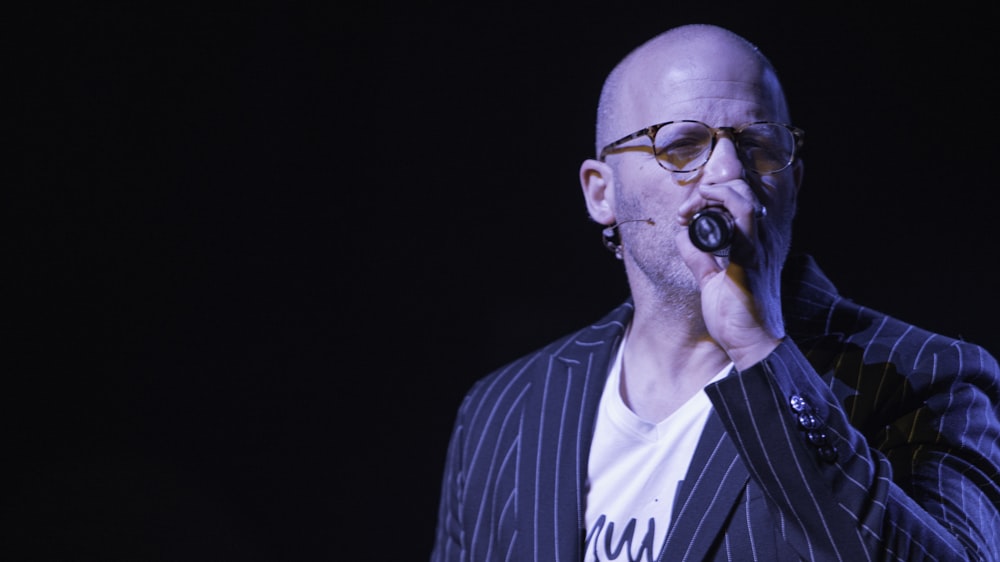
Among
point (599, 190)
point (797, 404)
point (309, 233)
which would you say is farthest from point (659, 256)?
point (309, 233)

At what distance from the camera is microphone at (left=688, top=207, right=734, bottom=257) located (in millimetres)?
1184

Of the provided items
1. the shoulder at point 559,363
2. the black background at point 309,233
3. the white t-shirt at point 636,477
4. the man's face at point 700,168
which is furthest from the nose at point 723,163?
the black background at point 309,233

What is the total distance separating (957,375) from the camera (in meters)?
1.45

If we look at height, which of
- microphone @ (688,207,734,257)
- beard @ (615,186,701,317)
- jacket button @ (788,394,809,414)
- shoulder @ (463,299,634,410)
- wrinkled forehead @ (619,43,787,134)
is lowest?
shoulder @ (463,299,634,410)

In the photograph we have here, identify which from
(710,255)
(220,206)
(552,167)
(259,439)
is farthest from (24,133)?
(710,255)

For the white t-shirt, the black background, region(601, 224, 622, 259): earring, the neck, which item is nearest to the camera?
the white t-shirt

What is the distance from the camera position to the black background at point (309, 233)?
7.11 feet

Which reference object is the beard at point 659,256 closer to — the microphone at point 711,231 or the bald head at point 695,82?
the bald head at point 695,82

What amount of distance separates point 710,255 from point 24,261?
1.87 m

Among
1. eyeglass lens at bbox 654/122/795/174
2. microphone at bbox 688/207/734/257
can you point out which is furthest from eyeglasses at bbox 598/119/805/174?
microphone at bbox 688/207/734/257

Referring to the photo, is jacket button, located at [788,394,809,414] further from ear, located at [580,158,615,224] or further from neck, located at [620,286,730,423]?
ear, located at [580,158,615,224]

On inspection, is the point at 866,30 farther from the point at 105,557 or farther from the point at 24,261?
the point at 105,557

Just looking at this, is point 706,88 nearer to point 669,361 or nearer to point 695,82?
point 695,82

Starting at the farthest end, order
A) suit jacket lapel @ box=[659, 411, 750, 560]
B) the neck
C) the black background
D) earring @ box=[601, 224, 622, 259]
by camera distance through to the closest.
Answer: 1. the black background
2. earring @ box=[601, 224, 622, 259]
3. the neck
4. suit jacket lapel @ box=[659, 411, 750, 560]
